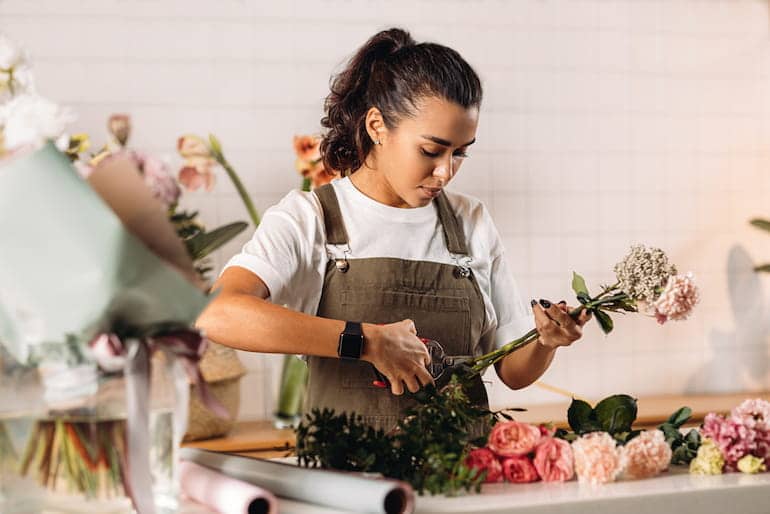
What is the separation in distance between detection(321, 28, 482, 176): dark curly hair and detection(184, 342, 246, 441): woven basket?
33.5 inches

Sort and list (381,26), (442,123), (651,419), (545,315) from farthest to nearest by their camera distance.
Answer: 1. (381,26)
2. (651,419)
3. (442,123)
4. (545,315)

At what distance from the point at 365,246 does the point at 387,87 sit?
1.13 feet

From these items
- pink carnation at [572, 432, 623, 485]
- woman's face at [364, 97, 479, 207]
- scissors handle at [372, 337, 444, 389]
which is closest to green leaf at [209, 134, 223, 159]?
woman's face at [364, 97, 479, 207]

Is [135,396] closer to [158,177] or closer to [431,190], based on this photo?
[158,177]

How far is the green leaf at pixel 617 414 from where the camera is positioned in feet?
4.88

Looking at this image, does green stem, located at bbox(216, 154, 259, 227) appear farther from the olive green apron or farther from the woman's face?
the woman's face

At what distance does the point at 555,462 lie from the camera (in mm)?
1367

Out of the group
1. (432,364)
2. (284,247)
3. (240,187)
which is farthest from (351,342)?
(240,187)

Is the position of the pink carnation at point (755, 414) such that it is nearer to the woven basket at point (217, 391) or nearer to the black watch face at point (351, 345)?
the black watch face at point (351, 345)

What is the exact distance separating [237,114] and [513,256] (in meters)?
1.11

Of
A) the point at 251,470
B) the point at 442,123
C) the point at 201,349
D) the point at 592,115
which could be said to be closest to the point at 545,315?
the point at 442,123

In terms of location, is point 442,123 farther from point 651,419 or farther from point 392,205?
point 651,419

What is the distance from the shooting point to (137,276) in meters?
1.06

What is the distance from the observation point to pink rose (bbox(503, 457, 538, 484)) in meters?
1.37
